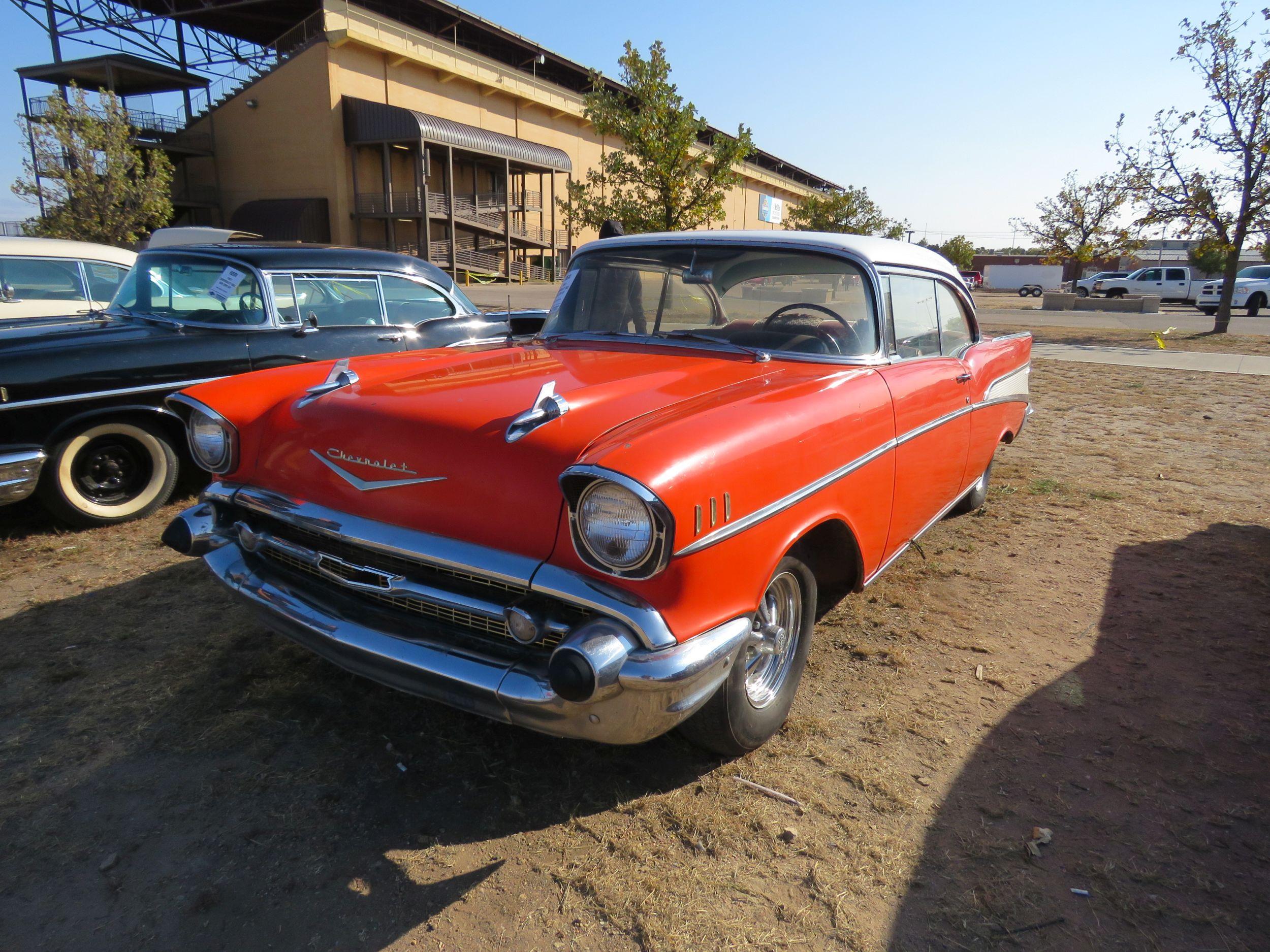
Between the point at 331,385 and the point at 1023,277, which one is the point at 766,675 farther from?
the point at 1023,277

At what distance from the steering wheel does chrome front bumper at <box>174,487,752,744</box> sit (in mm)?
1405

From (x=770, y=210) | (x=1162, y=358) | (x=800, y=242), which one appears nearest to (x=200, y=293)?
(x=800, y=242)

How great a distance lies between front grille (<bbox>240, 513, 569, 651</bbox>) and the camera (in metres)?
2.07

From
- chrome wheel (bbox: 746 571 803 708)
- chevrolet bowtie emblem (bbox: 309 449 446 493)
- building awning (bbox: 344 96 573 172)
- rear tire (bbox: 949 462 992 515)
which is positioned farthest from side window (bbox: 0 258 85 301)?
building awning (bbox: 344 96 573 172)

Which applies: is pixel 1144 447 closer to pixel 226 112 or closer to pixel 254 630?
pixel 254 630

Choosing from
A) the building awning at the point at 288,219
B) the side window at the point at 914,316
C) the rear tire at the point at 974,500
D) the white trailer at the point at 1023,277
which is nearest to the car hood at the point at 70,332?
the side window at the point at 914,316

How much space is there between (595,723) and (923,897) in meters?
0.92

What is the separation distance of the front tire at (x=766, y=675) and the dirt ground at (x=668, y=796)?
0.14 metres

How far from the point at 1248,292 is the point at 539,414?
31071 mm

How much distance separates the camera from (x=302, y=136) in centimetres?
2706

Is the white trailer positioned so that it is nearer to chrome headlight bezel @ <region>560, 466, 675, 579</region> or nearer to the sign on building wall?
the sign on building wall

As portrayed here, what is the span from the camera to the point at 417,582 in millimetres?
2186

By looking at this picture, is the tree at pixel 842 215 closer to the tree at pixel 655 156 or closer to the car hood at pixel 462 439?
the tree at pixel 655 156

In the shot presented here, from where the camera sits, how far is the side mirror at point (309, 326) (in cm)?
499
